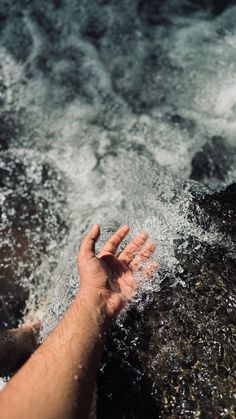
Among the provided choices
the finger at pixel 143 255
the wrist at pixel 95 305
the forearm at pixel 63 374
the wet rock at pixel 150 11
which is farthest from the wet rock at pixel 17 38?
the forearm at pixel 63 374

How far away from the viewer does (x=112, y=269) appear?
121 inches

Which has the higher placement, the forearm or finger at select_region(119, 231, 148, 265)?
finger at select_region(119, 231, 148, 265)

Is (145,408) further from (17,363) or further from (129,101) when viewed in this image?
(129,101)

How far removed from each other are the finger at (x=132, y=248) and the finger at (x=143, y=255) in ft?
0.12

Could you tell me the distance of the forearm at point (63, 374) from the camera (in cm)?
231

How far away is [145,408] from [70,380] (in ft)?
1.76

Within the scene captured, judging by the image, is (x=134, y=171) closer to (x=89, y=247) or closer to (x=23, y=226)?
(x=23, y=226)

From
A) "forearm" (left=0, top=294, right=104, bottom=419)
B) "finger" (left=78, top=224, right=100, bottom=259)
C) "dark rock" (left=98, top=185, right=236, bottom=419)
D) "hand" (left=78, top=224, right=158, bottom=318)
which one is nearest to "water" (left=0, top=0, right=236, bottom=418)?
"dark rock" (left=98, top=185, right=236, bottom=419)

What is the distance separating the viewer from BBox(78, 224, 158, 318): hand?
2871mm

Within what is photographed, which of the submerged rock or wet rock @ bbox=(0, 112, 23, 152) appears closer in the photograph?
the submerged rock

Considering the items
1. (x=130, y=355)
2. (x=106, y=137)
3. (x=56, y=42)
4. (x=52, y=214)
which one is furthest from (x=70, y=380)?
(x=56, y=42)

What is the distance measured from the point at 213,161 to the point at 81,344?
304 cm

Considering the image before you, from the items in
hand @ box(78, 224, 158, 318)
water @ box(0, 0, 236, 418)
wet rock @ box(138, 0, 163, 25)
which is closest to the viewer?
water @ box(0, 0, 236, 418)

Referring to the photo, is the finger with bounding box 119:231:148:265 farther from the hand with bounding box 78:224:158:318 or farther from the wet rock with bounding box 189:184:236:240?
the wet rock with bounding box 189:184:236:240
